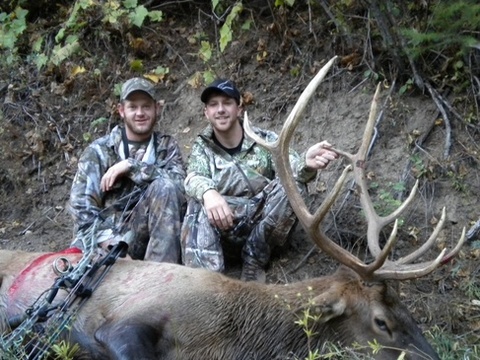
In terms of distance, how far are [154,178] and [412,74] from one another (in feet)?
9.52

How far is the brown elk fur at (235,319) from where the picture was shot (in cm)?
554

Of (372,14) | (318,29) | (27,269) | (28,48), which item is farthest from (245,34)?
(27,269)

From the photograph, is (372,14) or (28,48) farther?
(28,48)

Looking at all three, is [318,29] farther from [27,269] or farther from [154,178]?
[27,269]

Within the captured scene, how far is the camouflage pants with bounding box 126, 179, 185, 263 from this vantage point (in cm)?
714

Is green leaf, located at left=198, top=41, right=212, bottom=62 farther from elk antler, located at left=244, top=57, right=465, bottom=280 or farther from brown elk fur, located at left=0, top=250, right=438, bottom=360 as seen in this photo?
brown elk fur, located at left=0, top=250, right=438, bottom=360

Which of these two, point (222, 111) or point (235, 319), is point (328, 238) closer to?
point (235, 319)

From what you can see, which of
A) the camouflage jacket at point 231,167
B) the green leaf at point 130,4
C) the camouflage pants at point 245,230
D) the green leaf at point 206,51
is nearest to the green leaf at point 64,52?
the green leaf at point 130,4

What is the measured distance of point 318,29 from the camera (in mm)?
9258

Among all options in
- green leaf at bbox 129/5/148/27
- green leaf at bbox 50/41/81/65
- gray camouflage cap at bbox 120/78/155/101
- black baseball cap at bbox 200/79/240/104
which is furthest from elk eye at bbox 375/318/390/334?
green leaf at bbox 50/41/81/65

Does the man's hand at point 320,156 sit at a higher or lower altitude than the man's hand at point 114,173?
lower

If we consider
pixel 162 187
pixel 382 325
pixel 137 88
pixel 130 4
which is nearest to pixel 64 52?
pixel 130 4

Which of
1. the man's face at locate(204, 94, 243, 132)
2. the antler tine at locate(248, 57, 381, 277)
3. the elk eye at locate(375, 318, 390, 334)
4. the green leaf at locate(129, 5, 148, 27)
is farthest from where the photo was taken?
the green leaf at locate(129, 5, 148, 27)

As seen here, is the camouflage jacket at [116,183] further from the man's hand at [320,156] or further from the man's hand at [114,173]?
the man's hand at [320,156]
